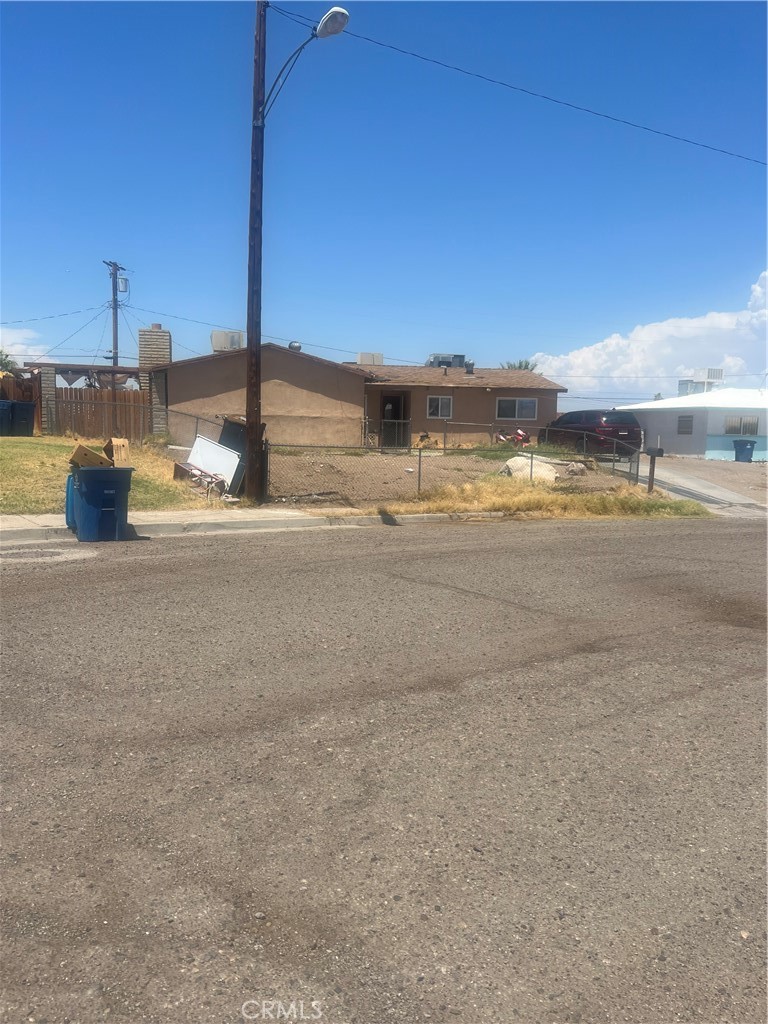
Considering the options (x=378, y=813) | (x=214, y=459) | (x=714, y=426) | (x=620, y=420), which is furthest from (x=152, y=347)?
(x=378, y=813)

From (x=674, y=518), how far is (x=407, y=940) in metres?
16.0

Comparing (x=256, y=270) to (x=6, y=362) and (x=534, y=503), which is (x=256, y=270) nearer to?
(x=534, y=503)

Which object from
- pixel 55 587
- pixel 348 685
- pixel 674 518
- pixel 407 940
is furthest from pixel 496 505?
pixel 407 940

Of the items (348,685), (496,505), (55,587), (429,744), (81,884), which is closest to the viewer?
(81,884)

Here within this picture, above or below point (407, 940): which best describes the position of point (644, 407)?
above

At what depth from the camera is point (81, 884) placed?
3.48 m

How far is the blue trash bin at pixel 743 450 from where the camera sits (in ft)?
113

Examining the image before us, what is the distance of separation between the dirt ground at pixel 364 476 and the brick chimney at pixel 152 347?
307 inches

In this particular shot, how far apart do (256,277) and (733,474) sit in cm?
1823

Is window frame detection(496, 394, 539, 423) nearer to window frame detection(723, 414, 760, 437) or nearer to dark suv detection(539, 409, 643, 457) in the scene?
dark suv detection(539, 409, 643, 457)

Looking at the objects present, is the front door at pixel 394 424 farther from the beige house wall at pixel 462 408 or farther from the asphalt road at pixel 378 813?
the asphalt road at pixel 378 813

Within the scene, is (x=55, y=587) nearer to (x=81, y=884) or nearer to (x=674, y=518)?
(x=81, y=884)

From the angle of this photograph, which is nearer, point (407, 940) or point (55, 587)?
point (407, 940)

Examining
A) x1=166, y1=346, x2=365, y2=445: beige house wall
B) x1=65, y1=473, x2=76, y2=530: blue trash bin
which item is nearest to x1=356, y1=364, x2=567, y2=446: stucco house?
x1=166, y1=346, x2=365, y2=445: beige house wall
